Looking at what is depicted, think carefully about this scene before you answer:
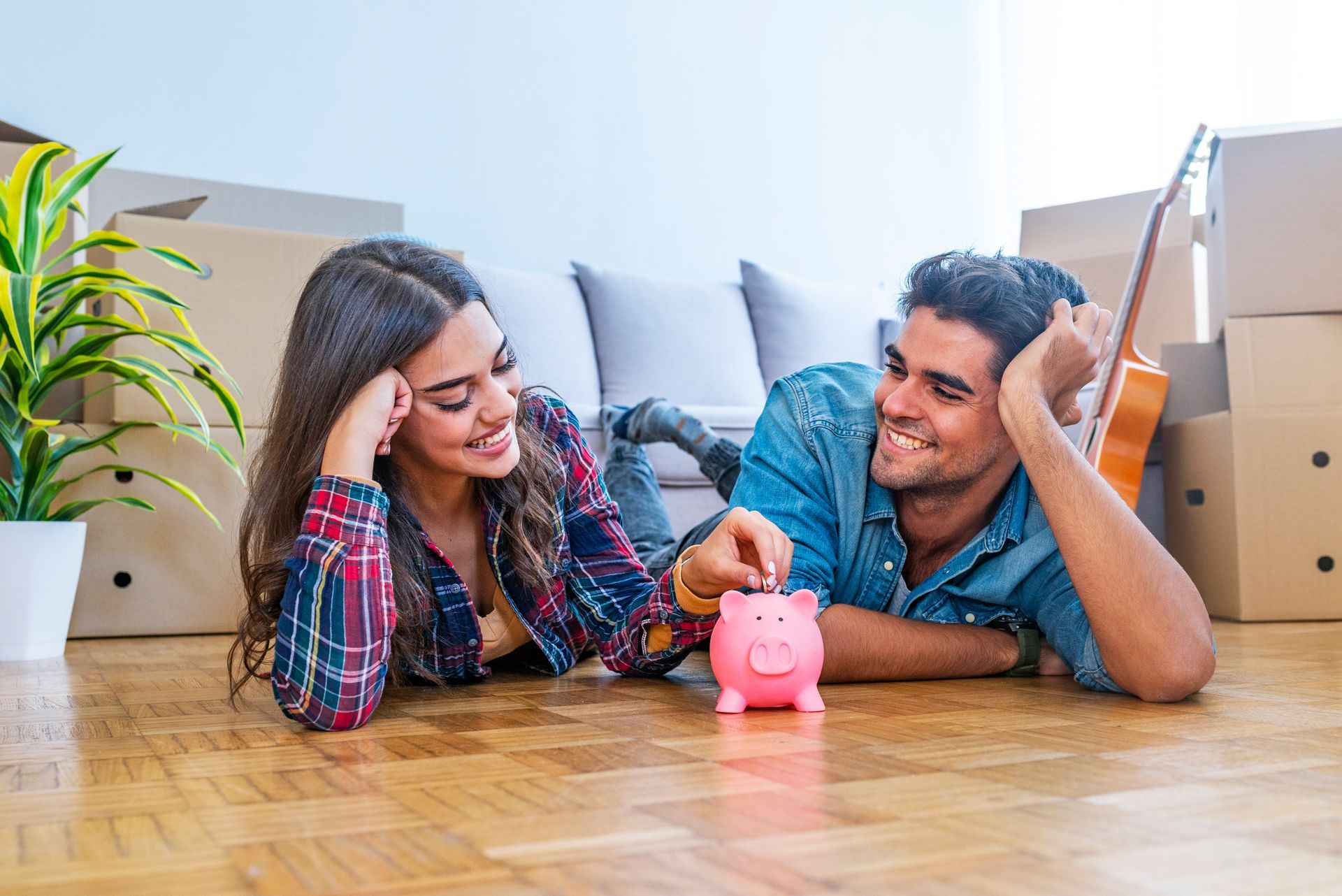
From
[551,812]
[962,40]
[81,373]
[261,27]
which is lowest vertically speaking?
[551,812]

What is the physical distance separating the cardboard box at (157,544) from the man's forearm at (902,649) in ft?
3.92

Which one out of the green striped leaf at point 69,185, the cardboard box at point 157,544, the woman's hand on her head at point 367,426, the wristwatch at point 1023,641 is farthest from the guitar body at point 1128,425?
the green striped leaf at point 69,185

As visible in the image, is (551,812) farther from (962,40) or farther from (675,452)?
(962,40)

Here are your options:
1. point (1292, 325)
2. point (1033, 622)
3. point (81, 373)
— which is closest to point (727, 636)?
point (1033, 622)

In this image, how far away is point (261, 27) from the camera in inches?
108

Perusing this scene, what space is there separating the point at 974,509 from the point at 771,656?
1.27ft

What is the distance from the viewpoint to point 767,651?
3.32ft

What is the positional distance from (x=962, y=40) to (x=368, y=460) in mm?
3321

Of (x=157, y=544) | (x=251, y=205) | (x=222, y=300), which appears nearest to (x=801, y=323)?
(x=251, y=205)

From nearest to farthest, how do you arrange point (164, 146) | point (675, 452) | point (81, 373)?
point (81, 373) < point (675, 452) < point (164, 146)

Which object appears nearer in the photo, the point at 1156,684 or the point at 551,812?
the point at 551,812

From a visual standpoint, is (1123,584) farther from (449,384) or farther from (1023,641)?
(449,384)

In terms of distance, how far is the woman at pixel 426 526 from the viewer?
1000mm

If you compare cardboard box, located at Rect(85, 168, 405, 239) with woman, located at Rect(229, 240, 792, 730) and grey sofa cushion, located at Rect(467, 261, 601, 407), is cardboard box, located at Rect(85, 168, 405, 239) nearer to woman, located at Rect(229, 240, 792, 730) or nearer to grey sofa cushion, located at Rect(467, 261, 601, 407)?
grey sofa cushion, located at Rect(467, 261, 601, 407)
